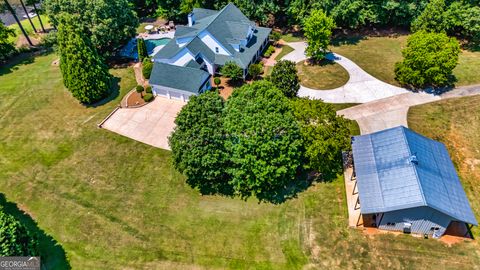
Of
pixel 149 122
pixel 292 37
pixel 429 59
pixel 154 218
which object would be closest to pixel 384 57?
pixel 429 59

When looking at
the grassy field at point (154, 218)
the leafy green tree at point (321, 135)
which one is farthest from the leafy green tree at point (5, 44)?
the leafy green tree at point (321, 135)

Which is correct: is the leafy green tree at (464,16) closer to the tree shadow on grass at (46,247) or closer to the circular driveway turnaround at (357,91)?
the circular driveway turnaround at (357,91)

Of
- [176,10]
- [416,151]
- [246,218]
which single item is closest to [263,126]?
[246,218]

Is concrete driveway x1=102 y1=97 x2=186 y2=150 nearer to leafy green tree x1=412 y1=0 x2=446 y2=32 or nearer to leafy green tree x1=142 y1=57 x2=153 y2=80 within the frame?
leafy green tree x1=142 y1=57 x2=153 y2=80

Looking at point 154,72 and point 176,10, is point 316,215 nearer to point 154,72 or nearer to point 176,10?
point 154,72

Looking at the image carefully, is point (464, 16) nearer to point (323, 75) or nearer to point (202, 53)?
point (323, 75)
